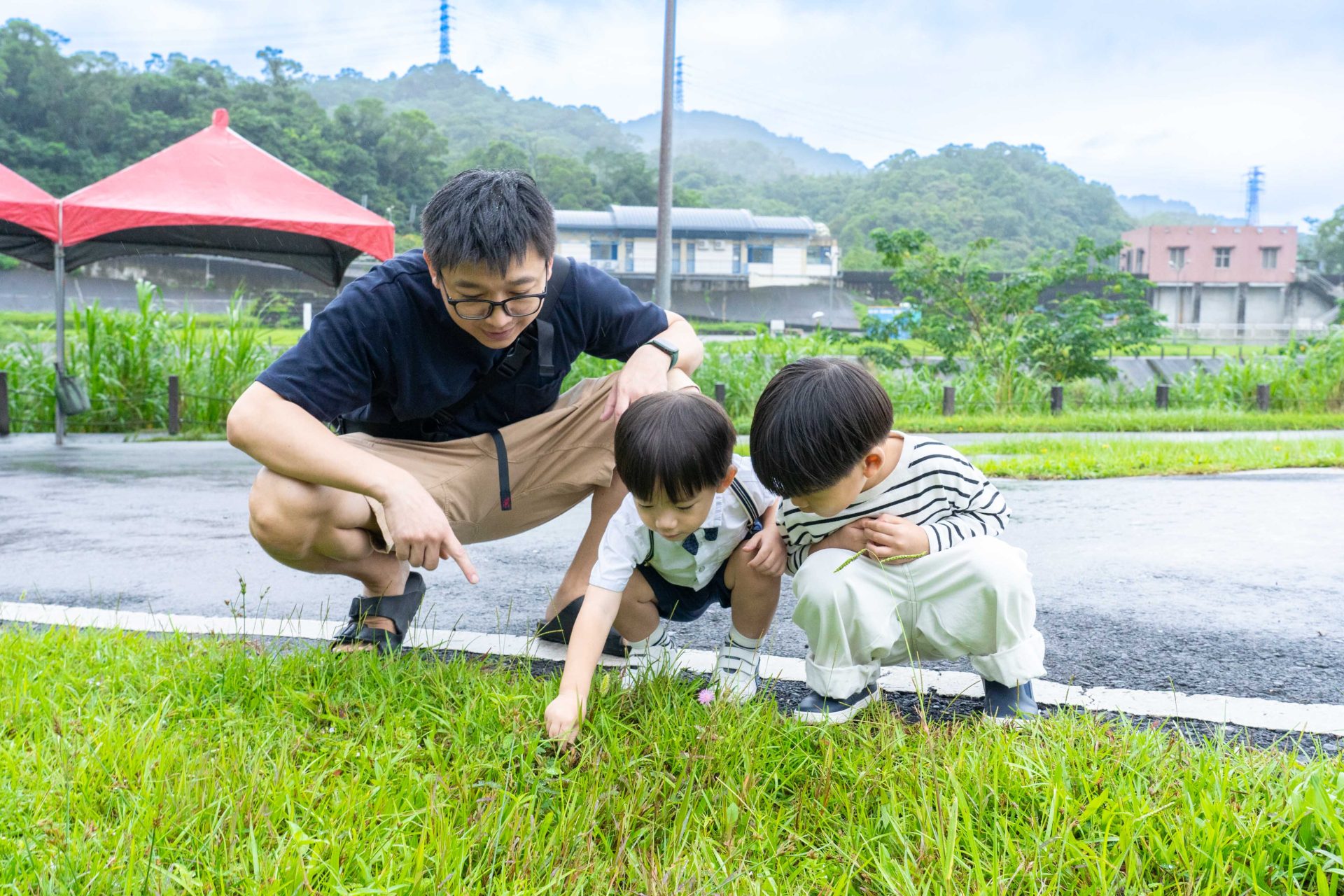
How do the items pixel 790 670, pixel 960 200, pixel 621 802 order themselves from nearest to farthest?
pixel 621 802
pixel 790 670
pixel 960 200

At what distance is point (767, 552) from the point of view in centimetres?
227

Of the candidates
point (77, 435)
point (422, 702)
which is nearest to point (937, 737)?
point (422, 702)

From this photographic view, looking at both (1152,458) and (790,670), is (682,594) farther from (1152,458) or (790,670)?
(1152,458)

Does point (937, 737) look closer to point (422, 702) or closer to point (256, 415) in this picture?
point (422, 702)

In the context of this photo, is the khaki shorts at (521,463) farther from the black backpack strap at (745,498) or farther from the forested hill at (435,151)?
the forested hill at (435,151)

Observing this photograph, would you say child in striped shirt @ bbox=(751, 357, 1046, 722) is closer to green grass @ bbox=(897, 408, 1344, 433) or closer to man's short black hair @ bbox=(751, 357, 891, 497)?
man's short black hair @ bbox=(751, 357, 891, 497)

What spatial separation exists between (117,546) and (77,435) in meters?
6.21

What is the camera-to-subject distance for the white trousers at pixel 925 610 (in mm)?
2064

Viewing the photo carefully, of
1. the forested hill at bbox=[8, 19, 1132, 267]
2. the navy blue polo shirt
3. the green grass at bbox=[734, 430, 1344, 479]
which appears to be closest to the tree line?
the forested hill at bbox=[8, 19, 1132, 267]

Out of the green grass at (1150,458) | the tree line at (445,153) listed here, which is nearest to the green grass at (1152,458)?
the green grass at (1150,458)

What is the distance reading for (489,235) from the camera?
223 cm

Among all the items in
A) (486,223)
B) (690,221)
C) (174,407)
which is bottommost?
(174,407)

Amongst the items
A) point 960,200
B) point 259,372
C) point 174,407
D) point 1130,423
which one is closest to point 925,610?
point 1130,423

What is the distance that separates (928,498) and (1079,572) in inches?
74.2
